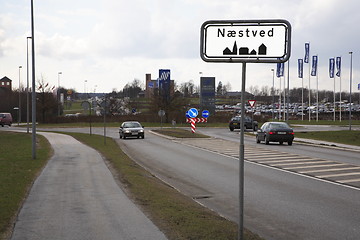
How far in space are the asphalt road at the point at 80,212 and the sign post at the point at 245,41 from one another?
2338mm

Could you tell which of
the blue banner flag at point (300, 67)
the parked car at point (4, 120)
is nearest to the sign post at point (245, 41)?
the blue banner flag at point (300, 67)

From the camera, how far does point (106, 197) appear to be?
31.7ft

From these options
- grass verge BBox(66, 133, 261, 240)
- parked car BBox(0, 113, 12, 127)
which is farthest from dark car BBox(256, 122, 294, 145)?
parked car BBox(0, 113, 12, 127)

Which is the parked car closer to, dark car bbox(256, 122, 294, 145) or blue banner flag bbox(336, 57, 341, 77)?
blue banner flag bbox(336, 57, 341, 77)

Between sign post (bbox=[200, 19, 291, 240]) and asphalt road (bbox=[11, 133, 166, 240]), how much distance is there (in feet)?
7.67

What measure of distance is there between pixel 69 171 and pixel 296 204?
282 inches

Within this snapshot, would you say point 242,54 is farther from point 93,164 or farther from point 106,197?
point 93,164

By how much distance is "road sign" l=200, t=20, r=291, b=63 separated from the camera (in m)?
5.29

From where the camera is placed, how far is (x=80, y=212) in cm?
813

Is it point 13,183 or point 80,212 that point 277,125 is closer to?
point 13,183

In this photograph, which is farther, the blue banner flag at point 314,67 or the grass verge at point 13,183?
the blue banner flag at point 314,67

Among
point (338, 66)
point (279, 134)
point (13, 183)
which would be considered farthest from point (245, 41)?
point (338, 66)

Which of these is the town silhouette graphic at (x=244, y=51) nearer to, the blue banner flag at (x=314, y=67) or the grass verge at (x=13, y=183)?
the grass verge at (x=13, y=183)

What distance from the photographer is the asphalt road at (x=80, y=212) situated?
666 cm
